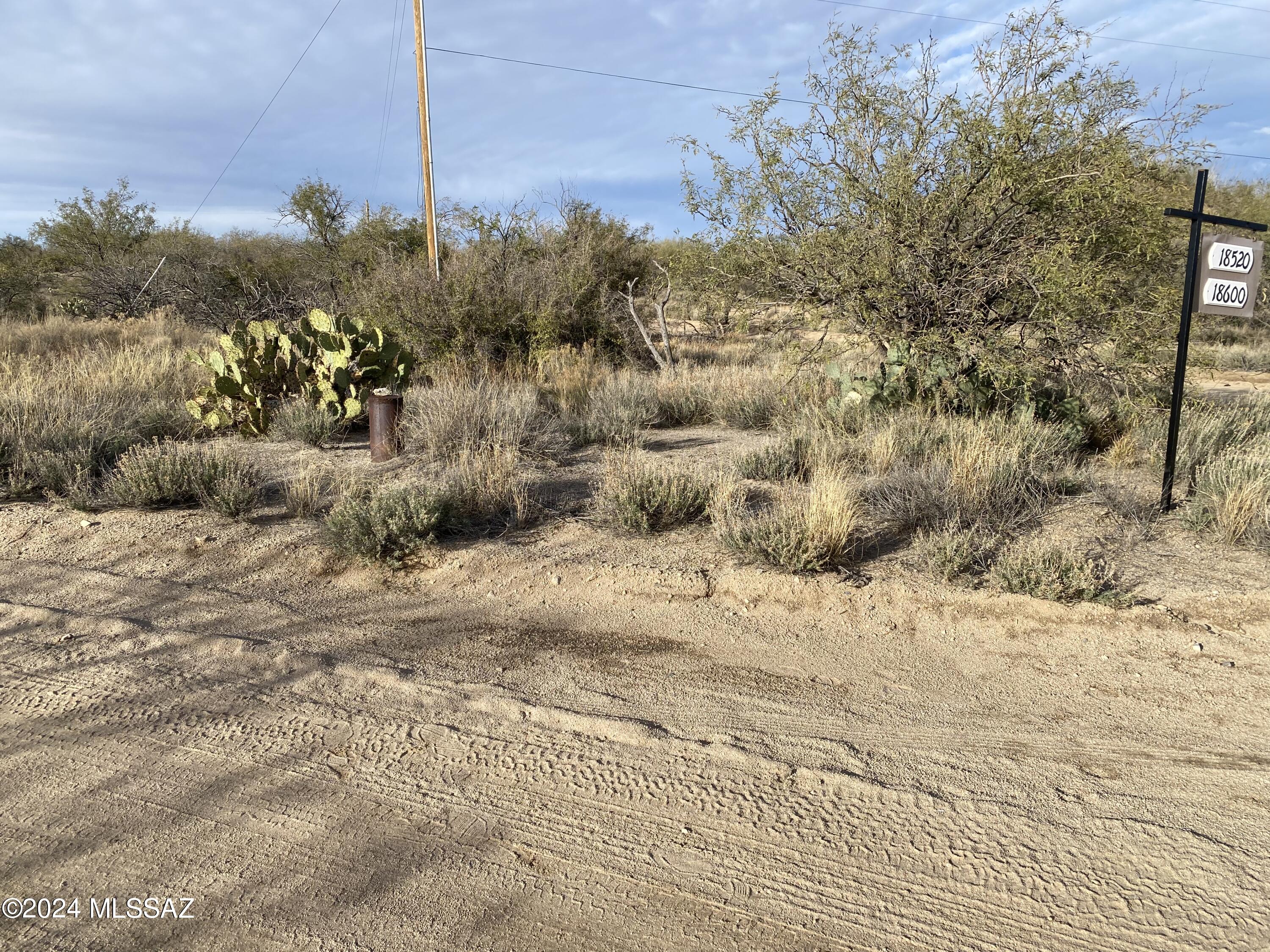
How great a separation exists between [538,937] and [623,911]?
313 millimetres

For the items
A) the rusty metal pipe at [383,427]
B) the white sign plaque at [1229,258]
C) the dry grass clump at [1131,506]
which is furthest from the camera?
the rusty metal pipe at [383,427]

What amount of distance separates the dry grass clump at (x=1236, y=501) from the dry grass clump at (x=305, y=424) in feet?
29.0

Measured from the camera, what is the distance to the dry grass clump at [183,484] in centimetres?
719

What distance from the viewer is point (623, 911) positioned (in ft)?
9.61

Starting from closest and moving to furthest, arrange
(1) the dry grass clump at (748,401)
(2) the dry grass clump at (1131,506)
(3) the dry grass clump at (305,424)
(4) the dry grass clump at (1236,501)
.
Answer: (4) the dry grass clump at (1236,501) → (2) the dry grass clump at (1131,506) → (3) the dry grass clump at (305,424) → (1) the dry grass clump at (748,401)

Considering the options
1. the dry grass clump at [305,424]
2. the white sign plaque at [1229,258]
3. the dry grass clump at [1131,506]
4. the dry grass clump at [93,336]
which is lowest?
the dry grass clump at [1131,506]

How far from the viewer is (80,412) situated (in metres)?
9.26

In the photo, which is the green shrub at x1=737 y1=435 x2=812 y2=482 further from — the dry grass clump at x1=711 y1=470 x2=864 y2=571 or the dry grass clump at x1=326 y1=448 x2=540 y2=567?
the dry grass clump at x1=326 y1=448 x2=540 y2=567

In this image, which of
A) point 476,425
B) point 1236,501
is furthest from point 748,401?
point 1236,501

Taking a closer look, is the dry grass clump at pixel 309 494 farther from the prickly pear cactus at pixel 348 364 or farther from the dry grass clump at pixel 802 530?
the dry grass clump at pixel 802 530

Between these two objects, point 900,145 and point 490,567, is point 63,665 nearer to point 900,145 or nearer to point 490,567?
point 490,567

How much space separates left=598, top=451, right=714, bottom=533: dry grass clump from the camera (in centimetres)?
678

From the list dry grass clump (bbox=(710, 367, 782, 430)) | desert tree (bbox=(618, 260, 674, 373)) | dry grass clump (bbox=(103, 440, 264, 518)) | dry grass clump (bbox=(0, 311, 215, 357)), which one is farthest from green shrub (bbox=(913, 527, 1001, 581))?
dry grass clump (bbox=(0, 311, 215, 357))

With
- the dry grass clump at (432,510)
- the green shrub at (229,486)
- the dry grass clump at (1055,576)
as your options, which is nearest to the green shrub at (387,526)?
the dry grass clump at (432,510)
